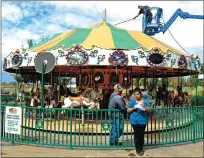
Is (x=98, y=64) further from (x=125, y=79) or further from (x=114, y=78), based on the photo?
(x=125, y=79)

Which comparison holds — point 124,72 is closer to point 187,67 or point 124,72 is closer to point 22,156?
point 187,67

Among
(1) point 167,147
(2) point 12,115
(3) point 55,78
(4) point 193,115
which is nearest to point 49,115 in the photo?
(2) point 12,115

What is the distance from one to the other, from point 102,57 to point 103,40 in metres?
1.76

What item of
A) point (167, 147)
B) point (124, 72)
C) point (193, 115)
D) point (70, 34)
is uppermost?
point (70, 34)

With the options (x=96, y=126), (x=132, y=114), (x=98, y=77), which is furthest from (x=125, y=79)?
(x=132, y=114)

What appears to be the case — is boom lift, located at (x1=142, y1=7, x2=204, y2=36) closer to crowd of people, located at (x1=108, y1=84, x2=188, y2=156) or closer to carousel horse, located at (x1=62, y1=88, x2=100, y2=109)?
carousel horse, located at (x1=62, y1=88, x2=100, y2=109)

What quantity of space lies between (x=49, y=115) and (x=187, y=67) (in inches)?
299

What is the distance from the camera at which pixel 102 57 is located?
11.9 meters

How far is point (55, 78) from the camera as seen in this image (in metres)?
27.4

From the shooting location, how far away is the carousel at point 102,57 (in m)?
12.0

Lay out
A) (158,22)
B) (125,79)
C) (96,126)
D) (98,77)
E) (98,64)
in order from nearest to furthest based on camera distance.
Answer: (96,126), (98,64), (98,77), (125,79), (158,22)

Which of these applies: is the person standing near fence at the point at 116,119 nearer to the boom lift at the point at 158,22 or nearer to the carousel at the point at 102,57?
the carousel at the point at 102,57

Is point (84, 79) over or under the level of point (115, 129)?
over

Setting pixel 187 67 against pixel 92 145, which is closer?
pixel 92 145
